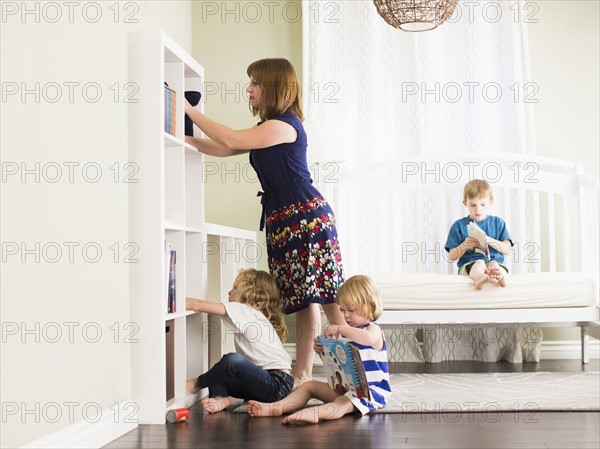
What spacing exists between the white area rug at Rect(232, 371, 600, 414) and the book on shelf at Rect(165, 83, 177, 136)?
0.90 meters

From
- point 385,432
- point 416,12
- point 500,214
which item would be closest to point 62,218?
point 385,432

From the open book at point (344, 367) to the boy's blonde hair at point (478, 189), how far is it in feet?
4.79

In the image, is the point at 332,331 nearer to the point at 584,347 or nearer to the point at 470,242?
the point at 470,242

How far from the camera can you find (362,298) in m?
2.50

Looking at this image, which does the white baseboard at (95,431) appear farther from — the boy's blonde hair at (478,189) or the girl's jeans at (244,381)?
the boy's blonde hair at (478,189)

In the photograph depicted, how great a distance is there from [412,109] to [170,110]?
1920 millimetres

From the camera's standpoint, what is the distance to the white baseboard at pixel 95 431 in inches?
74.1

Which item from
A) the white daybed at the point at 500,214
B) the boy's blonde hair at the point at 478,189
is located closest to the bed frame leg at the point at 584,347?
the white daybed at the point at 500,214

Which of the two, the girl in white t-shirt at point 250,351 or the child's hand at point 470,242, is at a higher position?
the child's hand at point 470,242

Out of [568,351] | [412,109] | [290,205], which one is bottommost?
[568,351]

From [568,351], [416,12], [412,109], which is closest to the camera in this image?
[416,12]

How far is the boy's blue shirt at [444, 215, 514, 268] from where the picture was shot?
12.2ft

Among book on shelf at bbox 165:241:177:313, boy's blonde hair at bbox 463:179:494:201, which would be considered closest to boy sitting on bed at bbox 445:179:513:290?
boy's blonde hair at bbox 463:179:494:201

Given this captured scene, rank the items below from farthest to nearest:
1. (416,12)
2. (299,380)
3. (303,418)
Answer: (416,12), (299,380), (303,418)
